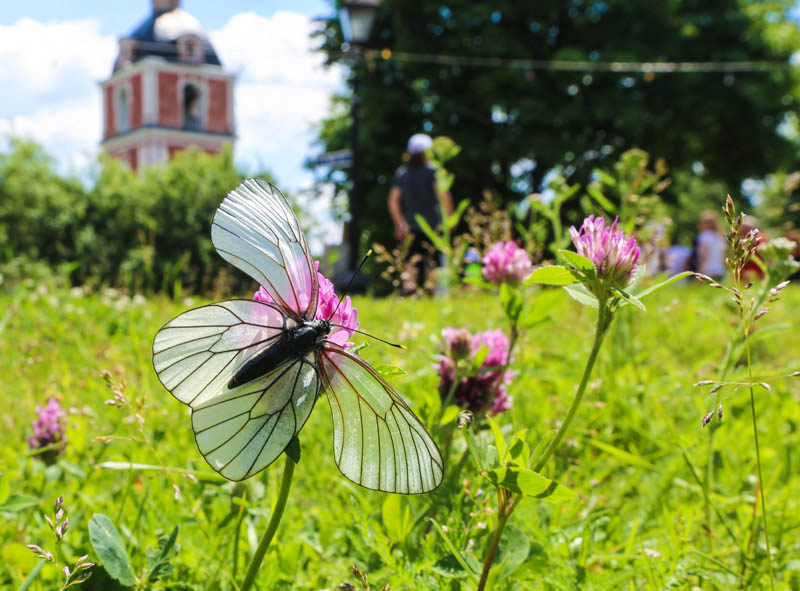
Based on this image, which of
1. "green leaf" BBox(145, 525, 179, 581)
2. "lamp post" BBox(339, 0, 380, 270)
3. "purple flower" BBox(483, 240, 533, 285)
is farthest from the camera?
"lamp post" BBox(339, 0, 380, 270)

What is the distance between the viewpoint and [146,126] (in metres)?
37.6

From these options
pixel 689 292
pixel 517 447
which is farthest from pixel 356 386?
pixel 689 292

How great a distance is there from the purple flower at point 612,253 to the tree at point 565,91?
15.0 meters

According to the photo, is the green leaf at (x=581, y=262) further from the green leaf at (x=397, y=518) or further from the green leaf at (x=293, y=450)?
the green leaf at (x=397, y=518)

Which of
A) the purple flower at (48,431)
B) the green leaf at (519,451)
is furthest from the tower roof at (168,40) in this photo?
the green leaf at (519,451)

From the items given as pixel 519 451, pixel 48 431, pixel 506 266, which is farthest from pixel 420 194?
pixel 519 451

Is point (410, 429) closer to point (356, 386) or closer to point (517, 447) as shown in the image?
point (356, 386)

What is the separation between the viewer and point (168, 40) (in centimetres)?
4247

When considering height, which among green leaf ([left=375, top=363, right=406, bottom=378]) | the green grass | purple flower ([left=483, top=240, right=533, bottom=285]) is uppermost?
purple flower ([left=483, top=240, right=533, bottom=285])

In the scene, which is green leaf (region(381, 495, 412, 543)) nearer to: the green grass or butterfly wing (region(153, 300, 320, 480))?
the green grass

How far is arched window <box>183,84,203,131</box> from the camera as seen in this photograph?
40.0 m

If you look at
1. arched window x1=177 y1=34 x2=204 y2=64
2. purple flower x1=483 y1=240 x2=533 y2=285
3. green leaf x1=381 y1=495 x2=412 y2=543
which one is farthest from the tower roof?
green leaf x1=381 y1=495 x2=412 y2=543

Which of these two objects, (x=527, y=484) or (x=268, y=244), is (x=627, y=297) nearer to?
(x=527, y=484)

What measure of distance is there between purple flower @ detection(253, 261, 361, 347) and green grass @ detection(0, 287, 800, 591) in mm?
144
